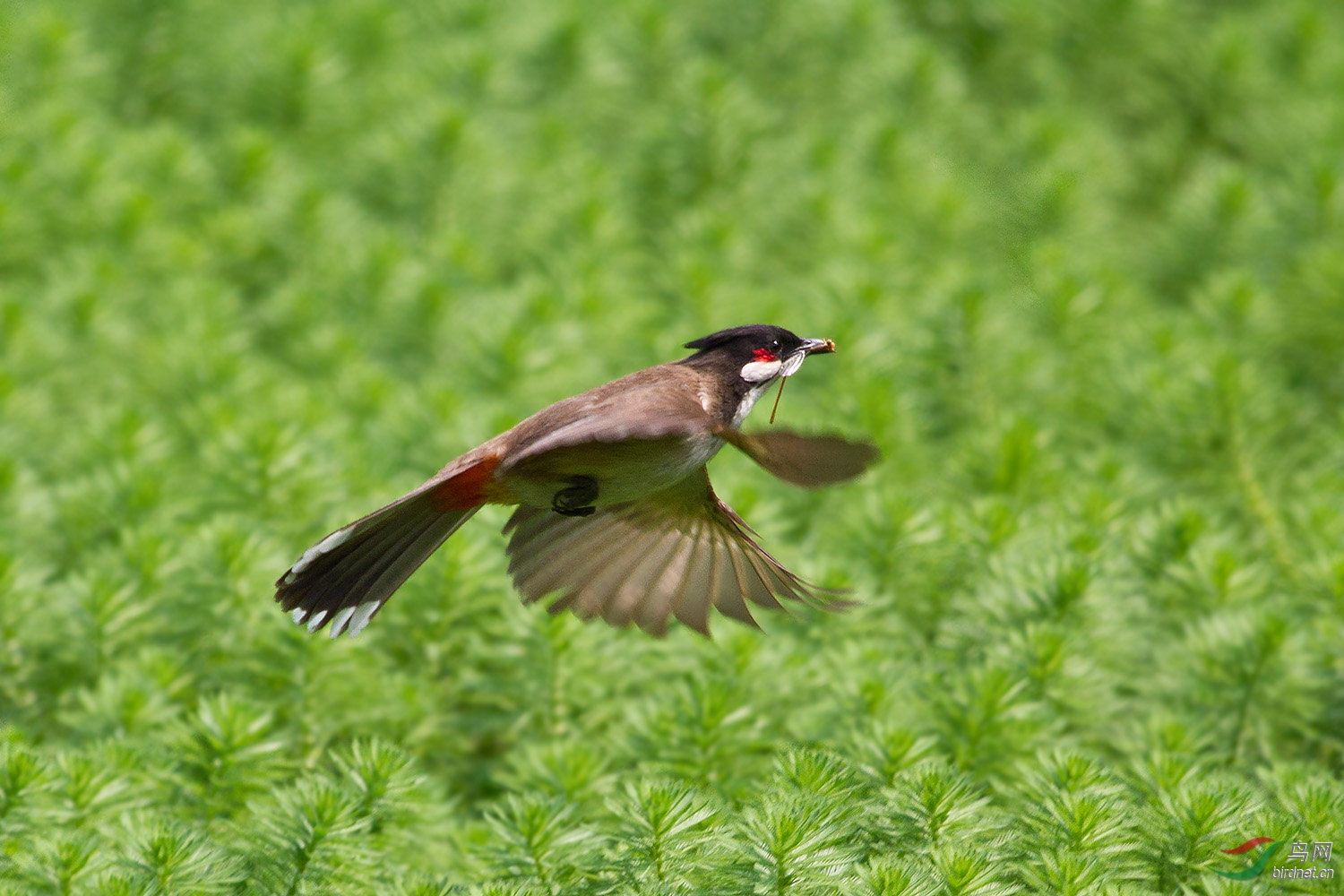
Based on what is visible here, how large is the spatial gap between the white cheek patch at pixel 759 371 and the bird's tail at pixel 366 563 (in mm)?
544

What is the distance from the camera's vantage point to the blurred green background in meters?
2.39

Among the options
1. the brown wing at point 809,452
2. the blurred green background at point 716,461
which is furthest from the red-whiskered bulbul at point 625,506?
the blurred green background at point 716,461

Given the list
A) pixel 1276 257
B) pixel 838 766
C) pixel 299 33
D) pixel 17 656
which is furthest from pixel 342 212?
pixel 1276 257

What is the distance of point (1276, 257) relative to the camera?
4504 mm

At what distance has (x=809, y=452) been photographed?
2232 millimetres

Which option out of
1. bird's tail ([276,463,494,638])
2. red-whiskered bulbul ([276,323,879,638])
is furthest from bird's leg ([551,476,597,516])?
bird's tail ([276,463,494,638])

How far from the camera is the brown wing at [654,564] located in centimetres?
282

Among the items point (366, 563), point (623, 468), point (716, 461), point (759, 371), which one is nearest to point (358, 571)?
point (366, 563)

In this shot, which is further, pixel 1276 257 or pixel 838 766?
pixel 1276 257

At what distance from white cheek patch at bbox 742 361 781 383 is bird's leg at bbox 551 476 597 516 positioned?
1.26ft

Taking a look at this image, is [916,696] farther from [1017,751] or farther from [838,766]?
[838,766]

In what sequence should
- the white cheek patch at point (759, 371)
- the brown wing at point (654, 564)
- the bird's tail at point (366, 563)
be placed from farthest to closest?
the brown wing at point (654, 564) → the white cheek patch at point (759, 371) → the bird's tail at point (366, 563)

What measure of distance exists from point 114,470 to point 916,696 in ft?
6.60

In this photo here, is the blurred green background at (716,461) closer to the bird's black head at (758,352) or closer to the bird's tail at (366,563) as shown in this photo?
the bird's tail at (366,563)
